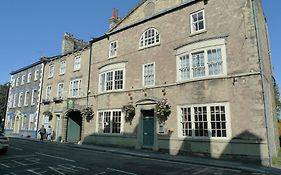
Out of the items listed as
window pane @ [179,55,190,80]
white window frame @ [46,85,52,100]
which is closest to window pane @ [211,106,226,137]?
window pane @ [179,55,190,80]

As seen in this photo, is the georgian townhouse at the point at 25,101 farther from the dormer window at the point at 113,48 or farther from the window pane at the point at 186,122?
the window pane at the point at 186,122

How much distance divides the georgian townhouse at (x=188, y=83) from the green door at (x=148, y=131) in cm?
7

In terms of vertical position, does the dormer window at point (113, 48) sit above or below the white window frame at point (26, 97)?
above

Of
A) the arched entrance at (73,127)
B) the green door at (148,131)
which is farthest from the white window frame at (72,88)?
the green door at (148,131)

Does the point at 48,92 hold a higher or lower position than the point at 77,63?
lower

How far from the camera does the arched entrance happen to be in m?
25.2

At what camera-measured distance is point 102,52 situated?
23.0 metres

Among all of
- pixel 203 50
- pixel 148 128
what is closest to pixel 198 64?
pixel 203 50

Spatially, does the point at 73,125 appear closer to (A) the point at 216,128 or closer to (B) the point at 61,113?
(B) the point at 61,113

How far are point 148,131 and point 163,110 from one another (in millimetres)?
2531

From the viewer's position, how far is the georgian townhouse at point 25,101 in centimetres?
3081

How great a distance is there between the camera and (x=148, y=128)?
18.0 metres

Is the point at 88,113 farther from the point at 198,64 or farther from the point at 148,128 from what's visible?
the point at 198,64

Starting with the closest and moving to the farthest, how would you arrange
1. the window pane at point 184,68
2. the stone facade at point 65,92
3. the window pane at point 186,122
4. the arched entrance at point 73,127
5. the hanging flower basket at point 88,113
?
the window pane at point 186,122, the window pane at point 184,68, the hanging flower basket at point 88,113, the stone facade at point 65,92, the arched entrance at point 73,127
